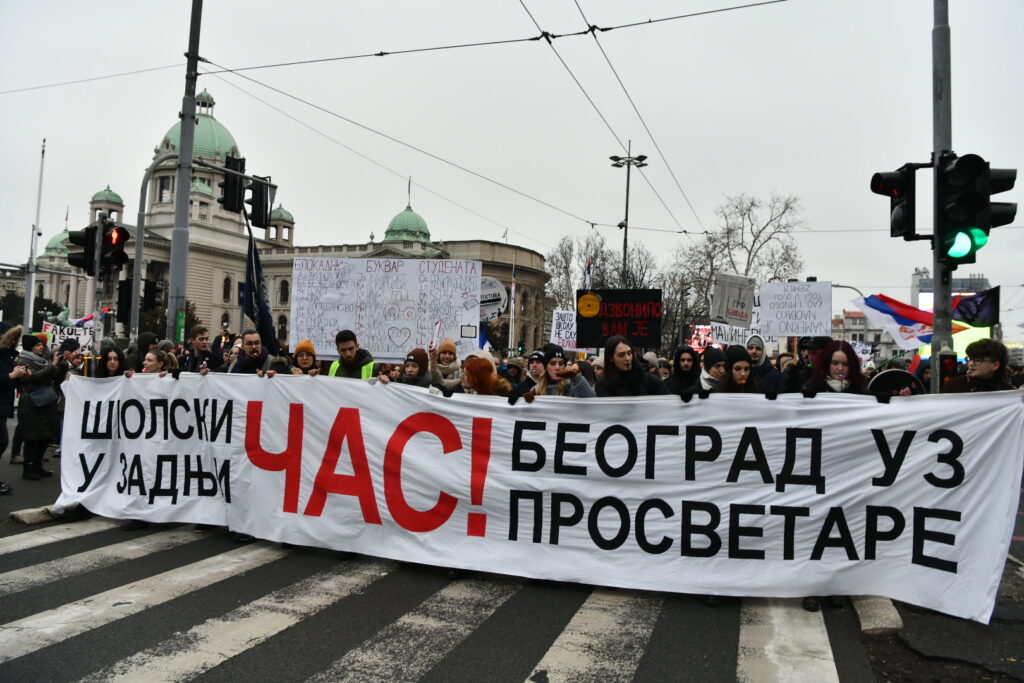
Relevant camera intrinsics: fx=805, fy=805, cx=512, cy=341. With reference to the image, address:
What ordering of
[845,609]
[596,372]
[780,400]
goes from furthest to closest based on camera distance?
[596,372]
[780,400]
[845,609]

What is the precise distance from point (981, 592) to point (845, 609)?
0.75m

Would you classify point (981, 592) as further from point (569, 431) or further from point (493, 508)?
point (493, 508)

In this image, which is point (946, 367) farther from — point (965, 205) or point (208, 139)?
point (208, 139)

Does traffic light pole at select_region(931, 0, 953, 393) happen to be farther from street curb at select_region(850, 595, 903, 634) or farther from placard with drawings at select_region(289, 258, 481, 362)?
placard with drawings at select_region(289, 258, 481, 362)

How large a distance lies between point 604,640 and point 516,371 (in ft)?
16.2

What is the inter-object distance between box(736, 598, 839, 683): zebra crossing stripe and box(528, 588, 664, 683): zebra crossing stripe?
53 cm

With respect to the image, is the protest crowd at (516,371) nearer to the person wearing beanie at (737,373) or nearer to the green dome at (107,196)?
the person wearing beanie at (737,373)

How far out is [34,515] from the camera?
6859 mm

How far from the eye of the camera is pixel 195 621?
4477mm

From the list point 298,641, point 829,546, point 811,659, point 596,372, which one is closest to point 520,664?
point 298,641

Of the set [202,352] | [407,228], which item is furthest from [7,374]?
[407,228]

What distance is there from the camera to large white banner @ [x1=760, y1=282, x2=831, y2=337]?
15242 millimetres

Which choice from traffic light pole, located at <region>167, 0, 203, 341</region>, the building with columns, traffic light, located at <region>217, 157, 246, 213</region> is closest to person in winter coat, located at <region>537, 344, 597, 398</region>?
traffic light pole, located at <region>167, 0, 203, 341</region>

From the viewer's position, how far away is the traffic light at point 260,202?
1209 cm
